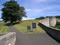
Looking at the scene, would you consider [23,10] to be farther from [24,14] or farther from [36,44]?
[36,44]

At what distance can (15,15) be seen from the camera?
64625mm

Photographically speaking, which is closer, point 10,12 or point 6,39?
point 6,39

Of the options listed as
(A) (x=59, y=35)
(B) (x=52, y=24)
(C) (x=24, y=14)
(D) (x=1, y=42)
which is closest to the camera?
(D) (x=1, y=42)

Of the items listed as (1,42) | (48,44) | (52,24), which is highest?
(1,42)

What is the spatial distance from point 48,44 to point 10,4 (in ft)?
187

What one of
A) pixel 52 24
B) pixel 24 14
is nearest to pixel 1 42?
pixel 52 24

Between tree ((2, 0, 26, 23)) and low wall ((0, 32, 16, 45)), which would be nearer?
low wall ((0, 32, 16, 45))

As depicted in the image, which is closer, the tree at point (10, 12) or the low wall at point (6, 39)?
the low wall at point (6, 39)

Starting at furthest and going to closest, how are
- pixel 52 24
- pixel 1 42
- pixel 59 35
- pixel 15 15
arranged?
pixel 15 15 → pixel 52 24 → pixel 59 35 → pixel 1 42

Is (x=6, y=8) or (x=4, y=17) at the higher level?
(x=6, y=8)

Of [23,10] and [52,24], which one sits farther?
[23,10]

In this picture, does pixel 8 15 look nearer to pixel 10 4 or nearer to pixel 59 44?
pixel 10 4

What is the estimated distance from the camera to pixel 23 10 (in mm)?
77500

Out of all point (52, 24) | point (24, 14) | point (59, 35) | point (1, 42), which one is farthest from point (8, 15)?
point (1, 42)
